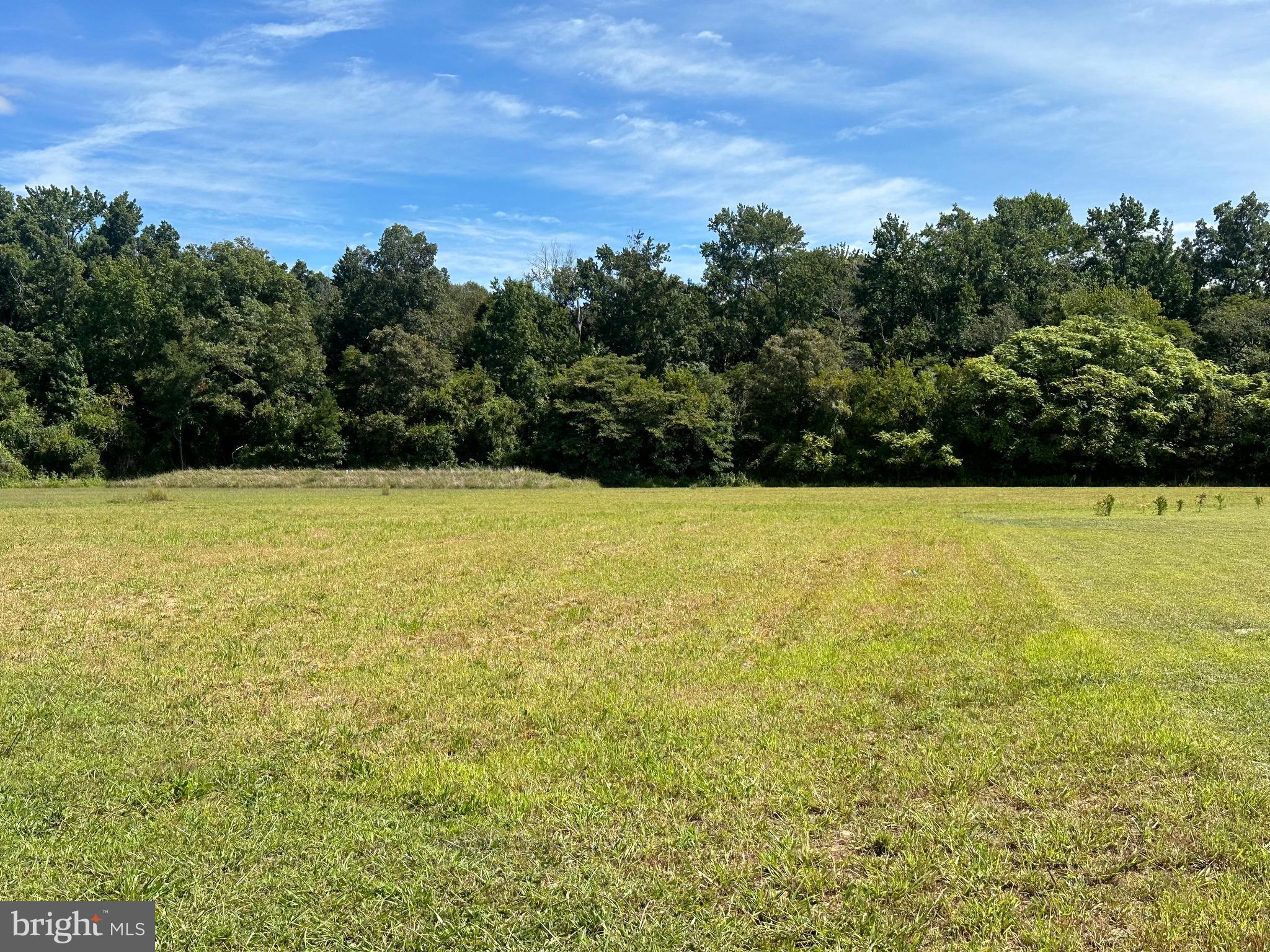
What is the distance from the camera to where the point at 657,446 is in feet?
189

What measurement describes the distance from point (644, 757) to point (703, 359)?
213 feet

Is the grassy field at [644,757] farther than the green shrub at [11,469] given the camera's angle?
No

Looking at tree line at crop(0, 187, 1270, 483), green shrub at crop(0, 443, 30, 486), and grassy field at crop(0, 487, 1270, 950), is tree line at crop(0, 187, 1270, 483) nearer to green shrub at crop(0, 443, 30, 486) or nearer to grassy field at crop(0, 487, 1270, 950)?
green shrub at crop(0, 443, 30, 486)

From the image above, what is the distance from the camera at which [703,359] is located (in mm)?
69750

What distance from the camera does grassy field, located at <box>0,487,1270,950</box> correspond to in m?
4.27

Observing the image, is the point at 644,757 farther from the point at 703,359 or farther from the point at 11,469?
the point at 703,359

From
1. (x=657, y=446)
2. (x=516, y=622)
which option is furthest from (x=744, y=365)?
(x=516, y=622)

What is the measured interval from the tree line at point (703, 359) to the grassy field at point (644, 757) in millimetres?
41022

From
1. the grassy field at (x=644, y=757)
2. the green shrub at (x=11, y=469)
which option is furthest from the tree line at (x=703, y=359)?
the grassy field at (x=644, y=757)

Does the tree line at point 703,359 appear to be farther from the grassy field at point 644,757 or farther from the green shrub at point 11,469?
the grassy field at point 644,757

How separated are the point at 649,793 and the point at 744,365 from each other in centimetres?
5891

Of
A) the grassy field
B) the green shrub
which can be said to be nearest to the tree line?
the green shrub

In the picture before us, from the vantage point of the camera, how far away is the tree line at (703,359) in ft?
168

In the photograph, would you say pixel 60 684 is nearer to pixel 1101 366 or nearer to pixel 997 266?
pixel 1101 366
